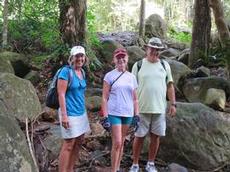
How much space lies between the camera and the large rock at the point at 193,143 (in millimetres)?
6469

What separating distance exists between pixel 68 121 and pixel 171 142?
2.25 m

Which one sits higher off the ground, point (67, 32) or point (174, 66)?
point (67, 32)

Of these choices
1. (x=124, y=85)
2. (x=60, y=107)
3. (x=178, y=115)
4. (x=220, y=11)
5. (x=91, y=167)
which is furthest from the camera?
(x=220, y=11)

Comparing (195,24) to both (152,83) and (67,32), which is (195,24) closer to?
(67,32)

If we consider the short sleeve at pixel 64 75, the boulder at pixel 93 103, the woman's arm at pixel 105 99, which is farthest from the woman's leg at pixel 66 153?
the boulder at pixel 93 103

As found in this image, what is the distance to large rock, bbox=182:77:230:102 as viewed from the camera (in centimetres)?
985

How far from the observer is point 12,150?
3598 mm

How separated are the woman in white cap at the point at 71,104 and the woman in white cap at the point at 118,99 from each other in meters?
0.36

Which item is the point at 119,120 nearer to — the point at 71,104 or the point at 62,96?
the point at 71,104

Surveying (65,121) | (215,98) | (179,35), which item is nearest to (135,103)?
(65,121)

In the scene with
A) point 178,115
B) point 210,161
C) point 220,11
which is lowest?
point 210,161

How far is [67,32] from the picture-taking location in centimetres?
1061

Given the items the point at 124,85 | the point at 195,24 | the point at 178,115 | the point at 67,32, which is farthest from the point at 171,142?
the point at 195,24

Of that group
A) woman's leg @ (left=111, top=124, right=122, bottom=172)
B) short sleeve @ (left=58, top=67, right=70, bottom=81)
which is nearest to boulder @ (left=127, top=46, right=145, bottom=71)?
woman's leg @ (left=111, top=124, right=122, bottom=172)
